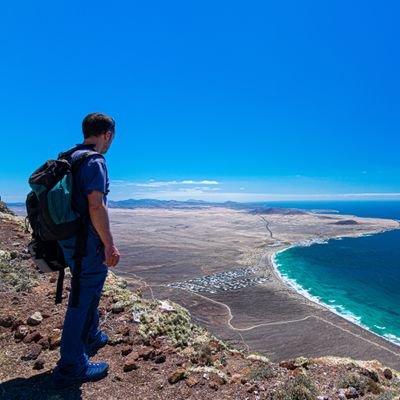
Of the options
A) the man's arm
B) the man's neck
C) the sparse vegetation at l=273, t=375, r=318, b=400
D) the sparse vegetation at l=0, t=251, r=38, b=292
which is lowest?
the sparse vegetation at l=273, t=375, r=318, b=400

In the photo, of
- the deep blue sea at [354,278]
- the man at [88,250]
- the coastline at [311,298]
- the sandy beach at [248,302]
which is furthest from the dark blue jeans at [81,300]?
the deep blue sea at [354,278]

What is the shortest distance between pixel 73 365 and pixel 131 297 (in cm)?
340

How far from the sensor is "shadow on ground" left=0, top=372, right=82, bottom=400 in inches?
134

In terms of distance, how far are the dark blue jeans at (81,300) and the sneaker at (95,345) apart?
1.01 m

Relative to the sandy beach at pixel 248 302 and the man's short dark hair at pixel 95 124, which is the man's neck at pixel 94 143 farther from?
the sandy beach at pixel 248 302

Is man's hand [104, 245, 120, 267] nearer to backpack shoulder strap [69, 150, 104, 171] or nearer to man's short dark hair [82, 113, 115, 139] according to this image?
backpack shoulder strap [69, 150, 104, 171]

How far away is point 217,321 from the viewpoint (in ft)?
87.6

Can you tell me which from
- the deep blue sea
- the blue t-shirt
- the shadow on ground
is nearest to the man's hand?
the blue t-shirt

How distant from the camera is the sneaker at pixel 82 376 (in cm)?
349

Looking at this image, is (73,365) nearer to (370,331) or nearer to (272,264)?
(370,331)

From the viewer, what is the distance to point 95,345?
4625 mm

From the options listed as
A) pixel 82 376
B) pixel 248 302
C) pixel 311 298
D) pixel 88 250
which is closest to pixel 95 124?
pixel 88 250

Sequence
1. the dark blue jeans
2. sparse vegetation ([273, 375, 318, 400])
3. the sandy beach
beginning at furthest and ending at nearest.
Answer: the sandy beach, sparse vegetation ([273, 375, 318, 400]), the dark blue jeans

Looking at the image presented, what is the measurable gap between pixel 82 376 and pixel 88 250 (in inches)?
63.1
